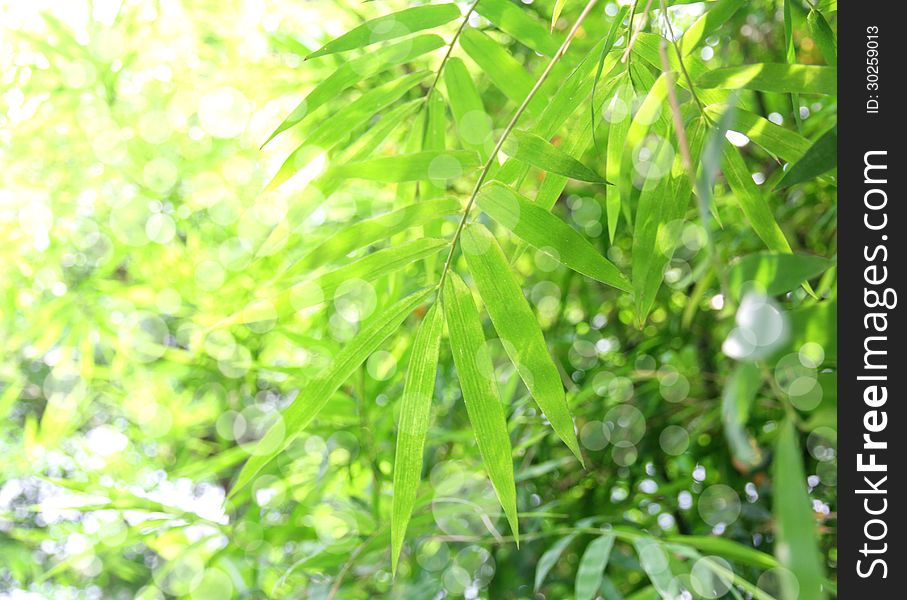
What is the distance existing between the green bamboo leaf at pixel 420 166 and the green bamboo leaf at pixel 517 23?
16cm

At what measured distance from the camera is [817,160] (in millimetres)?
336

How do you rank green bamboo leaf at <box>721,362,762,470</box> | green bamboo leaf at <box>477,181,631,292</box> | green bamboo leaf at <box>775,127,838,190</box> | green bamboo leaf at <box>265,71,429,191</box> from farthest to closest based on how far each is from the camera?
1. green bamboo leaf at <box>265,71,429,191</box>
2. green bamboo leaf at <box>477,181,631,292</box>
3. green bamboo leaf at <box>775,127,838,190</box>
4. green bamboo leaf at <box>721,362,762,470</box>

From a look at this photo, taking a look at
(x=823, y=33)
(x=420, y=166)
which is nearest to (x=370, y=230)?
(x=420, y=166)

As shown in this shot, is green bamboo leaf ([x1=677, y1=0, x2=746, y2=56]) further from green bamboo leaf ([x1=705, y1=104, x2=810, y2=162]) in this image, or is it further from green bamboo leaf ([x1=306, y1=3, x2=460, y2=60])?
green bamboo leaf ([x1=306, y1=3, x2=460, y2=60])

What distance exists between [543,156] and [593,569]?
1.10 ft

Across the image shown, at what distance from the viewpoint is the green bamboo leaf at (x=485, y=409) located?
1.45ft

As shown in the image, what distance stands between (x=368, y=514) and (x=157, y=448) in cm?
109

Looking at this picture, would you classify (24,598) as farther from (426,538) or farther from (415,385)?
(415,385)

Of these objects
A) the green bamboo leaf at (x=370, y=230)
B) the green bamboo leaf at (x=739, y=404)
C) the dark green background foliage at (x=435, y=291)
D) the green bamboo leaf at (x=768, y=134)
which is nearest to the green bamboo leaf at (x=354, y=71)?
the dark green background foliage at (x=435, y=291)

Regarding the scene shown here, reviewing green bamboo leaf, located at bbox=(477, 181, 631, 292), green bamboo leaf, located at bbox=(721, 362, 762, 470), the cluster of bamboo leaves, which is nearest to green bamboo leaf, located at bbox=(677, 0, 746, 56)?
the cluster of bamboo leaves

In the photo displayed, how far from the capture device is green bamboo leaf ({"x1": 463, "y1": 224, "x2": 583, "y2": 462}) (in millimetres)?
431

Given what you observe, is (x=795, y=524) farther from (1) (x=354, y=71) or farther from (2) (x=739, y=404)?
(1) (x=354, y=71)

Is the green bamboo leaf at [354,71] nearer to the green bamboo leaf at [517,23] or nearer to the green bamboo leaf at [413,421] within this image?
the green bamboo leaf at [517,23]

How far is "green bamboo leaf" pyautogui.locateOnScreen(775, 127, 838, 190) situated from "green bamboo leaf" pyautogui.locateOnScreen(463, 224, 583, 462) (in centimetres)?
15
